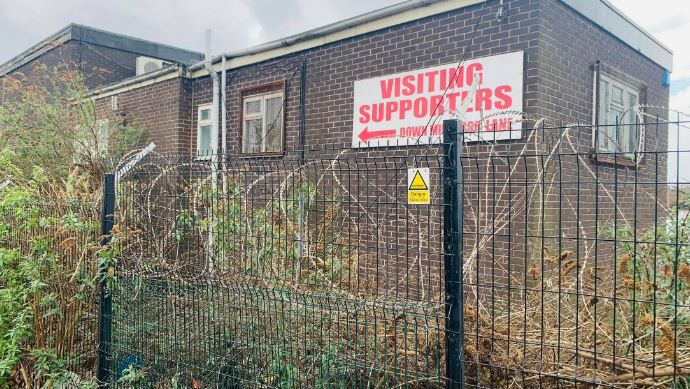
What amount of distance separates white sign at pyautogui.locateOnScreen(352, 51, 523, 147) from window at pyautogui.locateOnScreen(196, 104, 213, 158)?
378cm

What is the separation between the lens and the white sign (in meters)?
5.76

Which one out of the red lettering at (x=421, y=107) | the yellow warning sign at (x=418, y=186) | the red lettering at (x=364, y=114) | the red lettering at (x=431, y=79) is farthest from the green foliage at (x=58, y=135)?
the yellow warning sign at (x=418, y=186)

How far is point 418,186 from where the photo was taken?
2.88 m

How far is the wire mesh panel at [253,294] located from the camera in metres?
3.19

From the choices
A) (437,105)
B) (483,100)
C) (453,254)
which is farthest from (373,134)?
(453,254)

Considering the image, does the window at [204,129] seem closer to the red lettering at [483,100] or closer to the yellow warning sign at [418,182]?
the red lettering at [483,100]

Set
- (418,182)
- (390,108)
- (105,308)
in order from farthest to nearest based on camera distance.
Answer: (390,108), (105,308), (418,182)

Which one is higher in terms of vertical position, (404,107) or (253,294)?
(404,107)

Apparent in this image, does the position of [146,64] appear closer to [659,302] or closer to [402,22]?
[402,22]

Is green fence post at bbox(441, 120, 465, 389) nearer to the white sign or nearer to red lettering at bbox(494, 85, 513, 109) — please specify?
the white sign

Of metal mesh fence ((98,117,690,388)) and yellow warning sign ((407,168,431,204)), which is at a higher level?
yellow warning sign ((407,168,431,204))

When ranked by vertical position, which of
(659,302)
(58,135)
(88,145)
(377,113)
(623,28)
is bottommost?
(659,302)

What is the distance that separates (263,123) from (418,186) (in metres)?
6.23

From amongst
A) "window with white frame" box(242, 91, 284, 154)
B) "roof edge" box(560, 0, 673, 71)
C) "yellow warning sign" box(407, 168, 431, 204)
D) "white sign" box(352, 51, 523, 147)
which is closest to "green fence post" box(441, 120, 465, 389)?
"yellow warning sign" box(407, 168, 431, 204)
